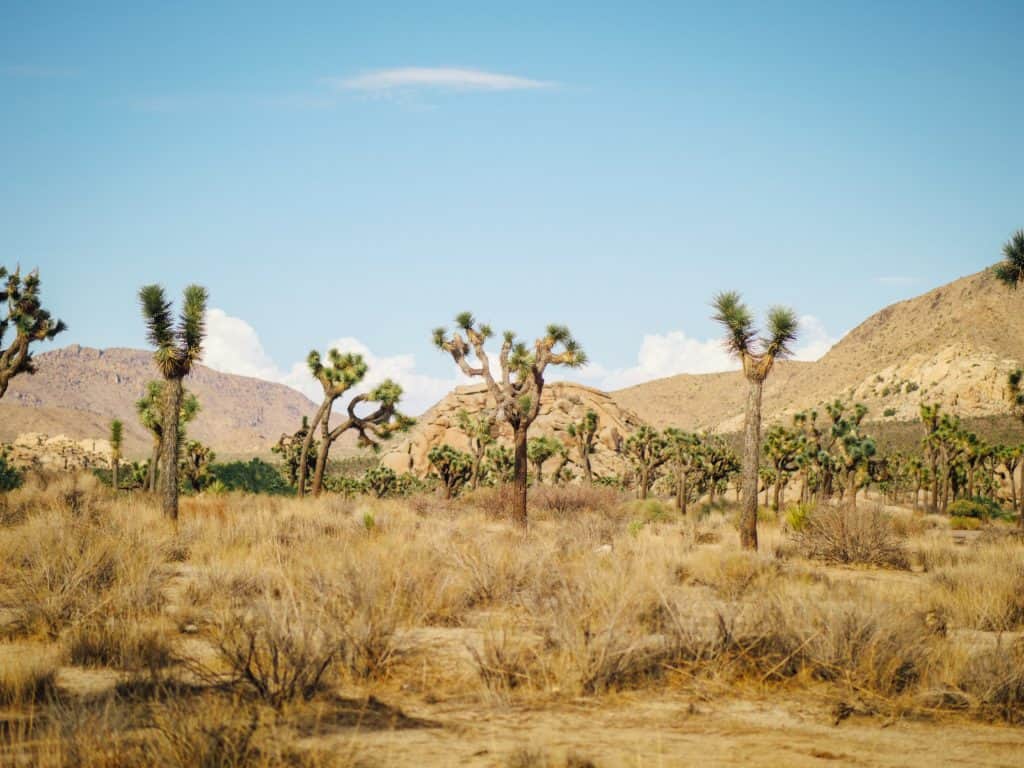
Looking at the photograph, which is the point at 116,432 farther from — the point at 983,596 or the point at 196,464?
the point at 983,596

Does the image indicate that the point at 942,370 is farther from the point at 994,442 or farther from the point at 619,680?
the point at 619,680

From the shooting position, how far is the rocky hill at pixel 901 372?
320 ft

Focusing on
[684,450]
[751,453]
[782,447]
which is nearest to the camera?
[751,453]

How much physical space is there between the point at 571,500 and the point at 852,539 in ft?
59.1

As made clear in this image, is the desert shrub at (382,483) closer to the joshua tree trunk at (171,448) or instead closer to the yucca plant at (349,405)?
the yucca plant at (349,405)

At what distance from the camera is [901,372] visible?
365ft

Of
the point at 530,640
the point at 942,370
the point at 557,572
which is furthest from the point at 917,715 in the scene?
the point at 942,370

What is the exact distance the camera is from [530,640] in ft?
28.2

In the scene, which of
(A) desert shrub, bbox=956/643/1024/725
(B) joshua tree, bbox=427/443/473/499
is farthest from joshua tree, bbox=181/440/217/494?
(A) desert shrub, bbox=956/643/1024/725

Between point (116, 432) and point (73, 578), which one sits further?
point (116, 432)

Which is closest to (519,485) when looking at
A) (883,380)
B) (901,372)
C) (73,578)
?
(73,578)

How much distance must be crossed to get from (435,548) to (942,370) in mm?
103986

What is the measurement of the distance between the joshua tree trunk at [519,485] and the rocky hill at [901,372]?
79.4 metres

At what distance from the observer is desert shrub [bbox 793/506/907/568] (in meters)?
17.1
